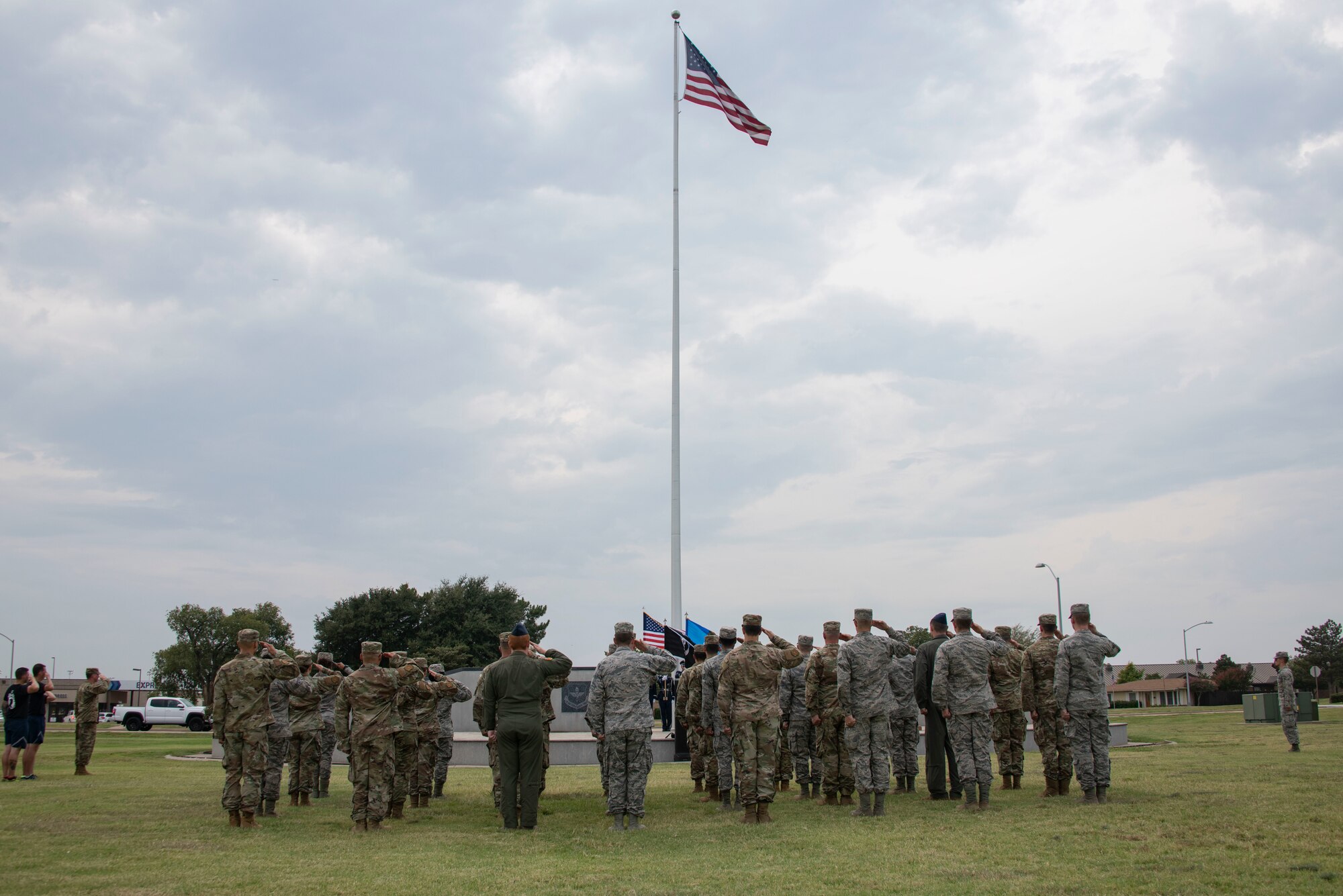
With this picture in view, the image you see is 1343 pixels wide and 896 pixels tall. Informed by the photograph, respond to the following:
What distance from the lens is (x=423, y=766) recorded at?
1266 cm

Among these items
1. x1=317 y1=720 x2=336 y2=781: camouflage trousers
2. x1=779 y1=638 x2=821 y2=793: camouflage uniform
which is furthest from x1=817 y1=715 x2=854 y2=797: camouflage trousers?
x1=317 y1=720 x2=336 y2=781: camouflage trousers

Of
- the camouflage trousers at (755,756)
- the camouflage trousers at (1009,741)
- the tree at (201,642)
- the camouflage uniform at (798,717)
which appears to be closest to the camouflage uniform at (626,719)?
the camouflage trousers at (755,756)

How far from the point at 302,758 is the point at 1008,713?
9.29 m

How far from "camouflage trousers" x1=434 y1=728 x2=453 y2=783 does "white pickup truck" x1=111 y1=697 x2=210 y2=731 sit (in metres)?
39.2

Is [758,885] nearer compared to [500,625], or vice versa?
[758,885]

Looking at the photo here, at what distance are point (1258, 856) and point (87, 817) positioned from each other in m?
11.6

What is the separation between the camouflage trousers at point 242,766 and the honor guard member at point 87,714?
26.7ft

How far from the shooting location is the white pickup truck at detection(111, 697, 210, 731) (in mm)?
47844

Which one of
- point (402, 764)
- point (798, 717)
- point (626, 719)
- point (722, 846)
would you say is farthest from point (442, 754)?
point (722, 846)

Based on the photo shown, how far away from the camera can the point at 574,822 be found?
10.8 metres

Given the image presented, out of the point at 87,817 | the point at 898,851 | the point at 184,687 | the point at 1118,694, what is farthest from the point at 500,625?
the point at 1118,694

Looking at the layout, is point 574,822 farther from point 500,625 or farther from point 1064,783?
point 500,625

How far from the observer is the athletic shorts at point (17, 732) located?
51.2ft

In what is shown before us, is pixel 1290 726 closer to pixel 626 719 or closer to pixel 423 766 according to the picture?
pixel 626 719
